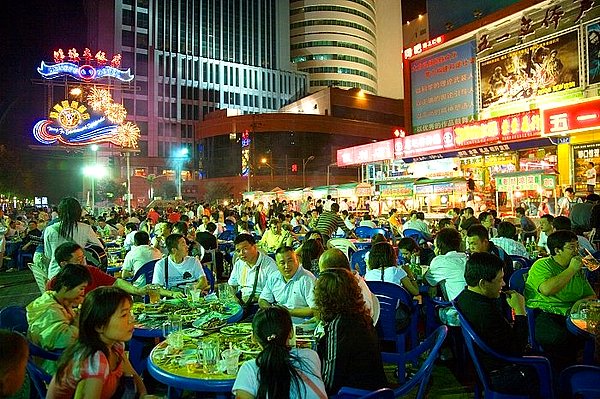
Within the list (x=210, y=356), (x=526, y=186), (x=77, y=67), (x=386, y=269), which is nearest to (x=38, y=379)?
(x=210, y=356)

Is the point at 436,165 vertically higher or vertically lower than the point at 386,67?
lower

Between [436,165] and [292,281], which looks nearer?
[292,281]

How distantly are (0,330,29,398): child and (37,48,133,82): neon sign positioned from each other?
113 ft

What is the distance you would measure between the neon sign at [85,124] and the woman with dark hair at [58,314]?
96.0 ft

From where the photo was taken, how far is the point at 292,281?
4582 millimetres

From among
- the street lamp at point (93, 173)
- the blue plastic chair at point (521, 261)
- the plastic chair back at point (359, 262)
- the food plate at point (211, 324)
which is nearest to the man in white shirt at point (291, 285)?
Answer: the food plate at point (211, 324)

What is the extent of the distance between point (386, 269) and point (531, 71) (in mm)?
15776

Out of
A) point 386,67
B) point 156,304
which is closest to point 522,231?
point 156,304

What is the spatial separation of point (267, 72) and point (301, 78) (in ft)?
26.4

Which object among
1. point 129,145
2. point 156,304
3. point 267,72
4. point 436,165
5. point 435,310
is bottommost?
point 435,310

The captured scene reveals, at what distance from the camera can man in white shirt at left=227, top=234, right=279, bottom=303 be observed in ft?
16.6

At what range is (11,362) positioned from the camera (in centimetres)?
194

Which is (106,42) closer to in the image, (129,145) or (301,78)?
(301,78)

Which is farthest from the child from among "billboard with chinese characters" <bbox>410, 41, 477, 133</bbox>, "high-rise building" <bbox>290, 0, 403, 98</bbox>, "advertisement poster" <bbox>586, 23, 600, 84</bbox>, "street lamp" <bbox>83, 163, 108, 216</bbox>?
"high-rise building" <bbox>290, 0, 403, 98</bbox>
